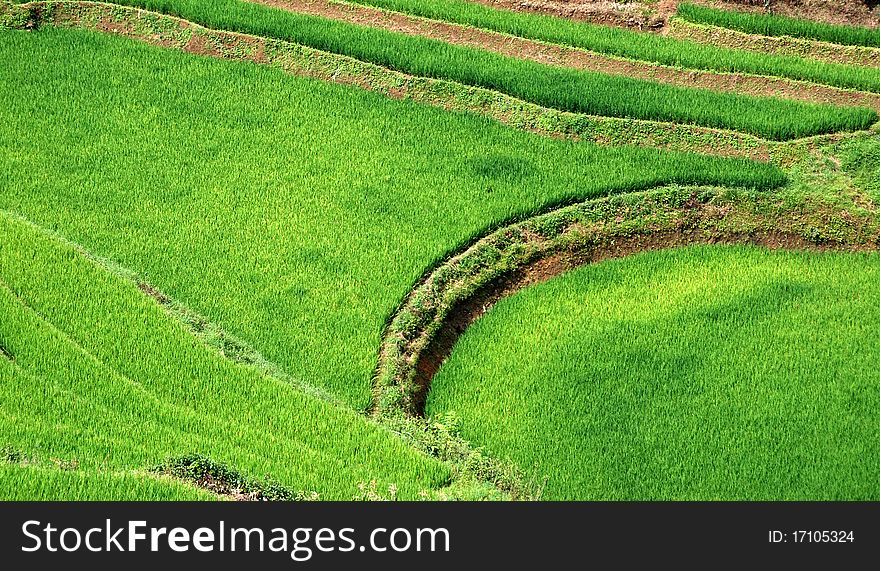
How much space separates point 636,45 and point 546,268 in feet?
22.3

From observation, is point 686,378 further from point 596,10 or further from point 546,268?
point 596,10

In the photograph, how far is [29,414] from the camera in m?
14.0

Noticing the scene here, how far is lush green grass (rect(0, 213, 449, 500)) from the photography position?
13602mm

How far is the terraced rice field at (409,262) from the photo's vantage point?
554 inches

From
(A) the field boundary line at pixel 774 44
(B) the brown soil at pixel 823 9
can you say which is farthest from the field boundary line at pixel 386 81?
(B) the brown soil at pixel 823 9

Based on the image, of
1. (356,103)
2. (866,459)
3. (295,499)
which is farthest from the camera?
(356,103)

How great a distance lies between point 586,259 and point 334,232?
14.0 ft

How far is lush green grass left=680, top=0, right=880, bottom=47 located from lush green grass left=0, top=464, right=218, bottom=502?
49.6 ft

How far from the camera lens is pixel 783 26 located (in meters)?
22.0

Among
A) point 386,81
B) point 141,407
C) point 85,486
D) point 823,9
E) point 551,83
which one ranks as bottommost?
point 85,486

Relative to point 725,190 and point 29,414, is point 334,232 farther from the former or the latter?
point 725,190

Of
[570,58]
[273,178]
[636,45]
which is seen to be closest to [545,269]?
[273,178]

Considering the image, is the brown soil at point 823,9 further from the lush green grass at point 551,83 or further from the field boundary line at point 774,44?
the lush green grass at point 551,83

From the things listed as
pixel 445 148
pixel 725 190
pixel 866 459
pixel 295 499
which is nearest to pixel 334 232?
pixel 445 148
